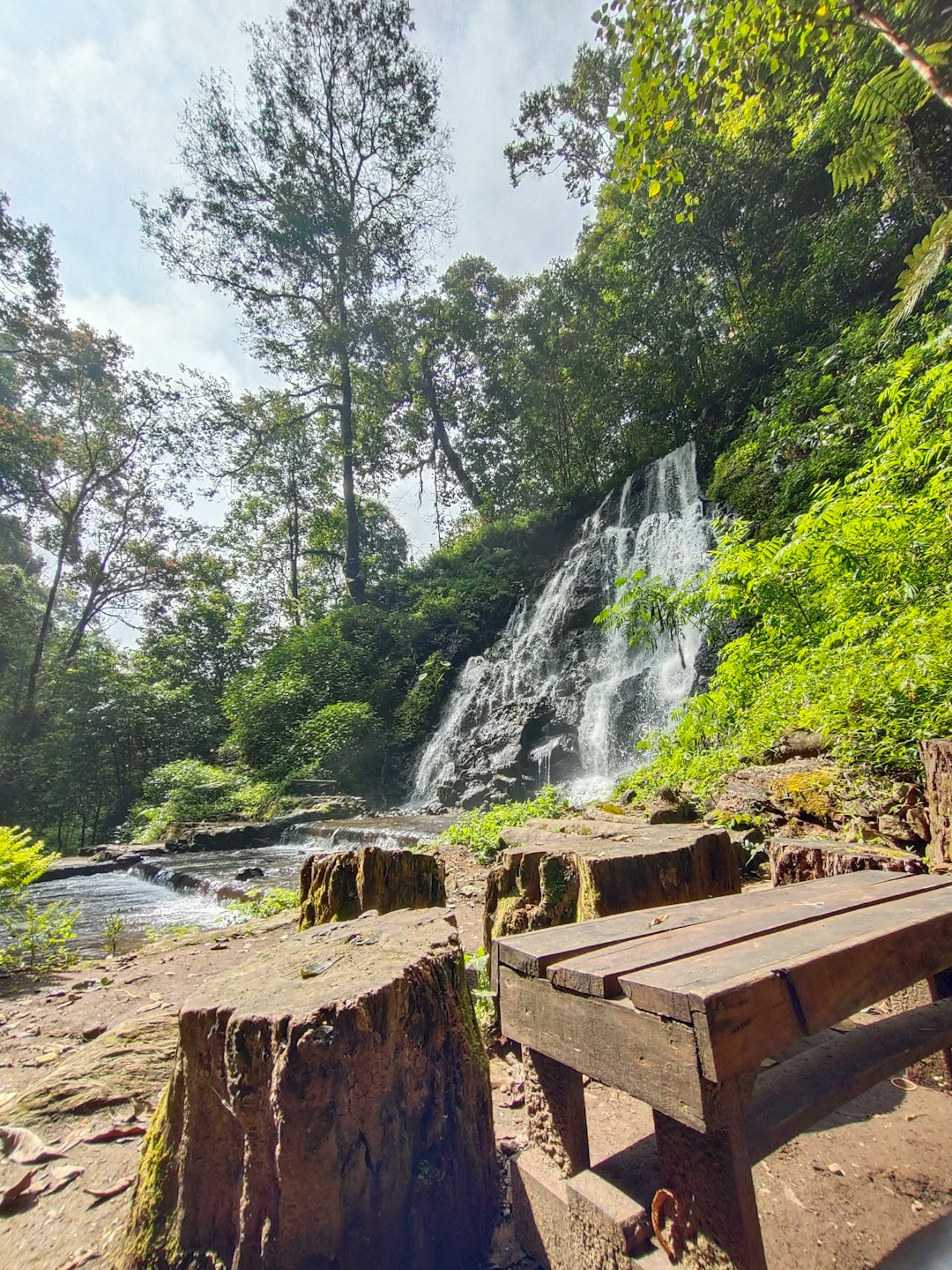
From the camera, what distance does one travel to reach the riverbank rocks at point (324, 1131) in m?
1.18

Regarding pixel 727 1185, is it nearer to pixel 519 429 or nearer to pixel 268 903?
pixel 268 903

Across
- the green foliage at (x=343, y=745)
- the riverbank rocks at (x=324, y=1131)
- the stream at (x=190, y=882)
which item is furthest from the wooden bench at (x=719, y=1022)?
the green foliage at (x=343, y=745)

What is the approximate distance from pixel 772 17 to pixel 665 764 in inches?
238

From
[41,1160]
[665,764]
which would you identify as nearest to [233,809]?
[665,764]

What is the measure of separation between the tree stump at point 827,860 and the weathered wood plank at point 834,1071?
589 mm

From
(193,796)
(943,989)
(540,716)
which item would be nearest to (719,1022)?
(943,989)

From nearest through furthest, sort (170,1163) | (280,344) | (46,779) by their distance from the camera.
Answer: (170,1163), (46,779), (280,344)

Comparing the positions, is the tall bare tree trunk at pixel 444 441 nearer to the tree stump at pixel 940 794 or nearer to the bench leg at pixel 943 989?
the tree stump at pixel 940 794

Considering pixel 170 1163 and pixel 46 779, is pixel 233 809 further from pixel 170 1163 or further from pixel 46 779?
pixel 170 1163

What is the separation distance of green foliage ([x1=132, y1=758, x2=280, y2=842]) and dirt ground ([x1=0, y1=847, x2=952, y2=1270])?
11.7 m

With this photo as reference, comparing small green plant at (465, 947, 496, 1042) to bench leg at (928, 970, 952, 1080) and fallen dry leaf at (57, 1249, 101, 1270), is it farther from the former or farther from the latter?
bench leg at (928, 970, 952, 1080)

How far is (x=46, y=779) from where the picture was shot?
15.8 meters

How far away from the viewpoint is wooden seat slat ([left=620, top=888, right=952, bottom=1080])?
3.16 ft

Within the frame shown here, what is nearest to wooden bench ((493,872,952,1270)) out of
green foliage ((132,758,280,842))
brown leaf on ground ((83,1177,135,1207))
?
brown leaf on ground ((83,1177,135,1207))
